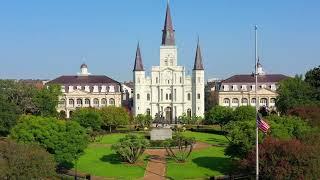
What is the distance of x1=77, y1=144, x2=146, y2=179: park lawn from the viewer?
150 ft

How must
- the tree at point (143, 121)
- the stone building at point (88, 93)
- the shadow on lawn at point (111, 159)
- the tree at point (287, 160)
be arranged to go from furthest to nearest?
the stone building at point (88, 93) < the tree at point (143, 121) < the shadow on lawn at point (111, 159) < the tree at point (287, 160)

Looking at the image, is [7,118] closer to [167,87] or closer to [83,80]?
[167,87]

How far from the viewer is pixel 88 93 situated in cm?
12338

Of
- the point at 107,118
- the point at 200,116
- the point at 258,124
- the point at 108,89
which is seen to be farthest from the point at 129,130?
the point at 258,124

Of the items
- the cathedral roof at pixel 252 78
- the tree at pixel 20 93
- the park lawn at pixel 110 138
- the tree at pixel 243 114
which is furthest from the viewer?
the cathedral roof at pixel 252 78

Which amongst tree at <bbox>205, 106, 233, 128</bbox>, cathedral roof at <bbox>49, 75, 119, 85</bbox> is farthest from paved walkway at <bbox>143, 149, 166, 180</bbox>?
cathedral roof at <bbox>49, 75, 119, 85</bbox>

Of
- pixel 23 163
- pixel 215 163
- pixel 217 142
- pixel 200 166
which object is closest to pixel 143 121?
pixel 217 142

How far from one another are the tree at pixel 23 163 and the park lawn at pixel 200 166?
1195 cm

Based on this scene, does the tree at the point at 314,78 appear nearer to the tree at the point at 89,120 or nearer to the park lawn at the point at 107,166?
the tree at the point at 89,120

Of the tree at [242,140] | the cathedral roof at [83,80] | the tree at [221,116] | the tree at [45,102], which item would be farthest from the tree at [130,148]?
the cathedral roof at [83,80]

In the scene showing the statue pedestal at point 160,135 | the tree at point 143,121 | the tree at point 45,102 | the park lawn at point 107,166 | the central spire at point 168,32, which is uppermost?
the central spire at point 168,32

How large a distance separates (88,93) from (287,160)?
297 feet

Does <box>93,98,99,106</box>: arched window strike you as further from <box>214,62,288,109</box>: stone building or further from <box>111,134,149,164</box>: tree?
<box>111,134,149,164</box>: tree

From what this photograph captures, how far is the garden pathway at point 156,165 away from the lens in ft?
147
